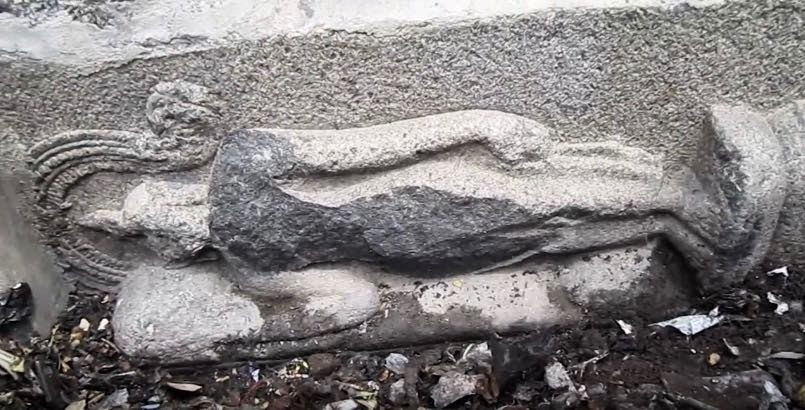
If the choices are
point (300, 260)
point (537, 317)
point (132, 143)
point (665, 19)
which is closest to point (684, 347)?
point (537, 317)

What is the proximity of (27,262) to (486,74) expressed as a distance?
0.86m

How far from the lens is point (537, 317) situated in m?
1.59

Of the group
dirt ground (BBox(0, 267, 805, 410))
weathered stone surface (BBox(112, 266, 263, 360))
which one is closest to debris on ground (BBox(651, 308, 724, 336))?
dirt ground (BBox(0, 267, 805, 410))

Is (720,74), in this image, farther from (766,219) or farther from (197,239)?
(197,239)

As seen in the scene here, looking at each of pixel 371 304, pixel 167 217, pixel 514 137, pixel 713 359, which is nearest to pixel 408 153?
pixel 514 137

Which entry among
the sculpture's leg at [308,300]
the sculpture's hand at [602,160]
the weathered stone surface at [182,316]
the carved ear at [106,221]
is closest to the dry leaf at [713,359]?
the sculpture's hand at [602,160]

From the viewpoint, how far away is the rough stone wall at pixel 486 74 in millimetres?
1350

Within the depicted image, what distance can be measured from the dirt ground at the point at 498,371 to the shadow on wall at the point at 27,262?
0.04 m

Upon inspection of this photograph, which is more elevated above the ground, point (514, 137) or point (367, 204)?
point (514, 137)

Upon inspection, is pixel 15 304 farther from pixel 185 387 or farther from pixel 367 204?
pixel 367 204

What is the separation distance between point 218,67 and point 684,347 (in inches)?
36.7

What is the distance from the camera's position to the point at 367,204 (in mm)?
1437

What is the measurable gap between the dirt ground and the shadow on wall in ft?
0.12

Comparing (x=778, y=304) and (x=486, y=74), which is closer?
(x=486, y=74)
